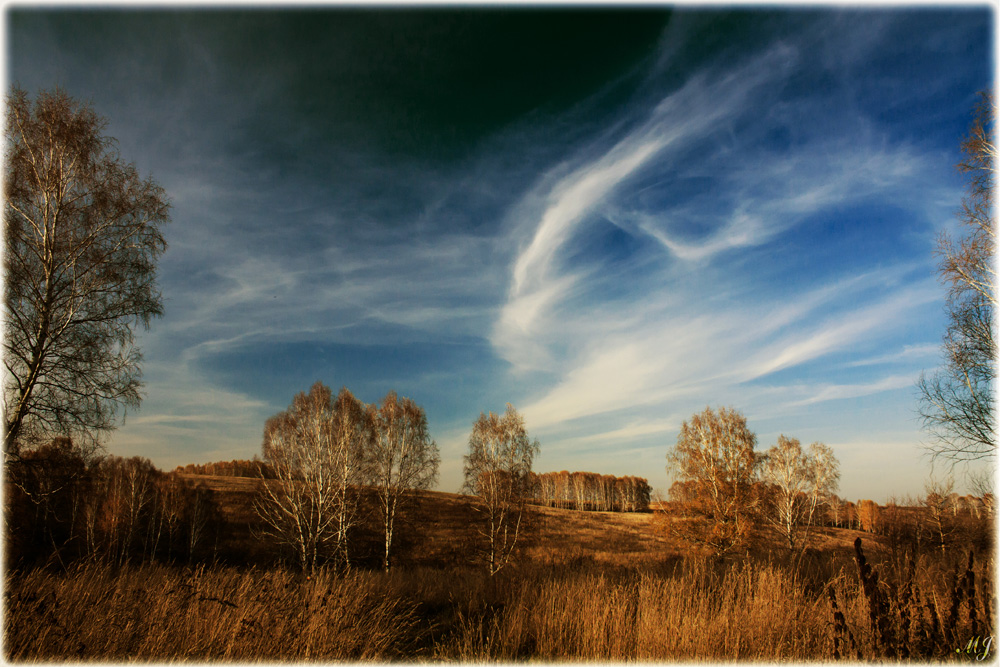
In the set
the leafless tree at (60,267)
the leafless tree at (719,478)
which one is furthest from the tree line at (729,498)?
the leafless tree at (60,267)

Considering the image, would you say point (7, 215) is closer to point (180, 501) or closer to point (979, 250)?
point (979, 250)

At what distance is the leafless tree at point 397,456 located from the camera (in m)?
22.4

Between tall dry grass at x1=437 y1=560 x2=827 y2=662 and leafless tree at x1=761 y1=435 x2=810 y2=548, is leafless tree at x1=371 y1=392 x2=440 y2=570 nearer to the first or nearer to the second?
tall dry grass at x1=437 y1=560 x2=827 y2=662

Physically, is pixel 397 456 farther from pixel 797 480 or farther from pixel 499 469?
pixel 797 480

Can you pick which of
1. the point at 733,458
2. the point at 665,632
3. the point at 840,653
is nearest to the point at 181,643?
the point at 665,632

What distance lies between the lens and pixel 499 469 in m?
22.7

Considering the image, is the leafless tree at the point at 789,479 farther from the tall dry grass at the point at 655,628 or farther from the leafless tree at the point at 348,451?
the tall dry grass at the point at 655,628

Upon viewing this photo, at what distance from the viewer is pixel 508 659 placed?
496cm

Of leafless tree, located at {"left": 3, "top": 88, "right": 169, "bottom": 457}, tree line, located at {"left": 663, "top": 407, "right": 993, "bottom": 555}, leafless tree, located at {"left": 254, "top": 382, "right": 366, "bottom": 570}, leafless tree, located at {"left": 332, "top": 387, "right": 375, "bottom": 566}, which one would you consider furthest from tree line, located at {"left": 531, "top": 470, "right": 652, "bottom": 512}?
leafless tree, located at {"left": 3, "top": 88, "right": 169, "bottom": 457}

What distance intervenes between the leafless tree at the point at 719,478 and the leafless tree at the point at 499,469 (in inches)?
308

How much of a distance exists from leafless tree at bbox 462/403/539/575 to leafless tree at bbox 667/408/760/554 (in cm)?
782

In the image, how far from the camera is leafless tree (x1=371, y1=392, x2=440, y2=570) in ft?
73.4

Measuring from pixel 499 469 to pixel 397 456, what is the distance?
17.5 ft
